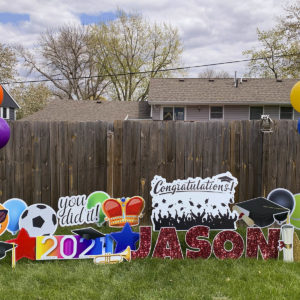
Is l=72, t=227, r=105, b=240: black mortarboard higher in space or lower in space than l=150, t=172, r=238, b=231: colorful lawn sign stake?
lower

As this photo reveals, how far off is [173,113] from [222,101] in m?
2.81

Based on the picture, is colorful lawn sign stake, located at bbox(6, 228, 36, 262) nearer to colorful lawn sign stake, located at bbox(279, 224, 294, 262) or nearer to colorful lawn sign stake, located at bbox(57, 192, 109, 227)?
colorful lawn sign stake, located at bbox(57, 192, 109, 227)

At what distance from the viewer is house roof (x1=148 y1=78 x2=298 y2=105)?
18.4 m

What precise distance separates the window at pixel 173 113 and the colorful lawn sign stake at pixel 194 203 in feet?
49.7

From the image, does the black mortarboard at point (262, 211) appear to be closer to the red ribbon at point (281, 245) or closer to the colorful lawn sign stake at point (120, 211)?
the red ribbon at point (281, 245)

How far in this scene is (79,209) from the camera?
12.9 ft

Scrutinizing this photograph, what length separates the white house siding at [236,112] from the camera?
18766 mm

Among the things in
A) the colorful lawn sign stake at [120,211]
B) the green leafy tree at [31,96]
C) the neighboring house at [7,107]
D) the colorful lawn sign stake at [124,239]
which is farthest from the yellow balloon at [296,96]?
the green leafy tree at [31,96]

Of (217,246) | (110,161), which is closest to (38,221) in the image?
(110,161)

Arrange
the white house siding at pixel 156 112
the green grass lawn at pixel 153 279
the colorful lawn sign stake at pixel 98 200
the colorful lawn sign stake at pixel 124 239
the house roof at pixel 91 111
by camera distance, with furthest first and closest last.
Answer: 1. the house roof at pixel 91 111
2. the white house siding at pixel 156 112
3. the colorful lawn sign stake at pixel 98 200
4. the colorful lawn sign stake at pixel 124 239
5. the green grass lawn at pixel 153 279

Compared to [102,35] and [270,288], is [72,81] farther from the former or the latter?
[270,288]

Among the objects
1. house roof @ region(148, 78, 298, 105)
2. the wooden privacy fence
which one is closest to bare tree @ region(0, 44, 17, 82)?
house roof @ region(148, 78, 298, 105)

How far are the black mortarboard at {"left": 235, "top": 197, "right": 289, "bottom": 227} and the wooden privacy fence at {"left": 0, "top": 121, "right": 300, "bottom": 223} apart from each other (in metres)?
0.63

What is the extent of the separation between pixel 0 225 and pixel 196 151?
8.26 feet
